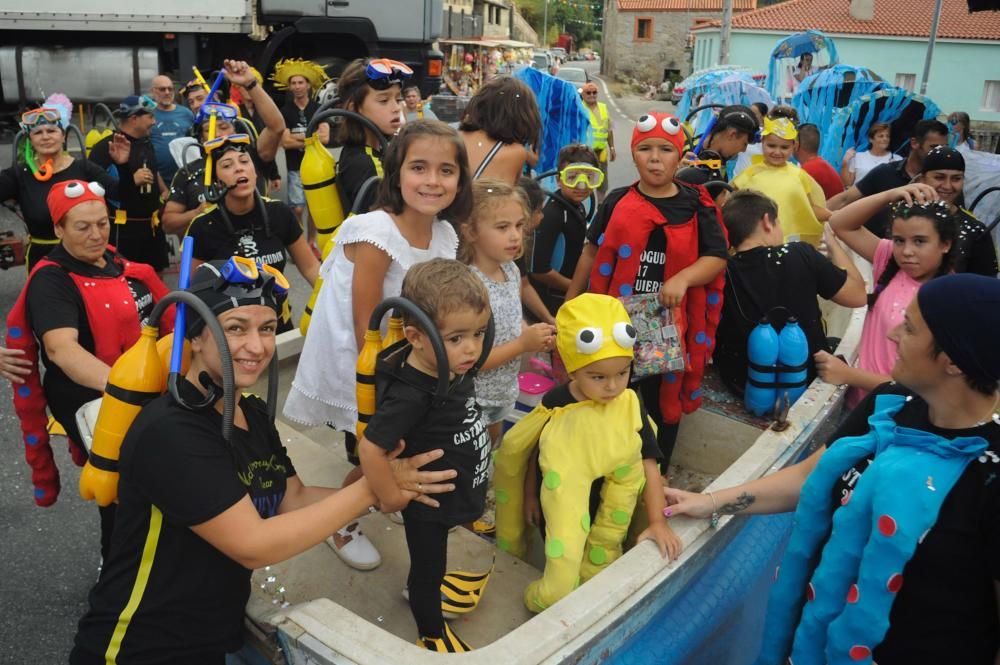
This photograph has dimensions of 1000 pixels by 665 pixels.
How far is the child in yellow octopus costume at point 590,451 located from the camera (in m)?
2.52

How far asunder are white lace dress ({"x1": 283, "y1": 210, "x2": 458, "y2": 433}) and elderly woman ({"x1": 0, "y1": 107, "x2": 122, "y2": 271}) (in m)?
3.15

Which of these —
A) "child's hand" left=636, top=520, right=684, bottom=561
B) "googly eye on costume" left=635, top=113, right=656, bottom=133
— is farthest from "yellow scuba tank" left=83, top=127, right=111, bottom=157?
"child's hand" left=636, top=520, right=684, bottom=561

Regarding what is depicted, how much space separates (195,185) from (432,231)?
235 centimetres

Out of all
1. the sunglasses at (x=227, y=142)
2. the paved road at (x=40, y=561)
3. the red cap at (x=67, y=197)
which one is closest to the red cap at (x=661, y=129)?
the sunglasses at (x=227, y=142)

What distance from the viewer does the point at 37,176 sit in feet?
17.0

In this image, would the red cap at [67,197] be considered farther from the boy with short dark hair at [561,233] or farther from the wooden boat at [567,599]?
the boy with short dark hair at [561,233]

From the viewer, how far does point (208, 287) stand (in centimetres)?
195

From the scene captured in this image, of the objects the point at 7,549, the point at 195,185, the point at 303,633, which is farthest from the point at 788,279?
the point at 7,549

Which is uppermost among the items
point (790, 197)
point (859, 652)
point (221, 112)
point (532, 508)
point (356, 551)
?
point (221, 112)

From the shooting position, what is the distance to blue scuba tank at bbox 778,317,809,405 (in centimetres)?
380

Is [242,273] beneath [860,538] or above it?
above

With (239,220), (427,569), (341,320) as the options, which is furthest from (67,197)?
(427,569)

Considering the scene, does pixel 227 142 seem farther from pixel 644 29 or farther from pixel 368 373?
pixel 644 29

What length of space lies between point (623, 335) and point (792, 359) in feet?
5.51
